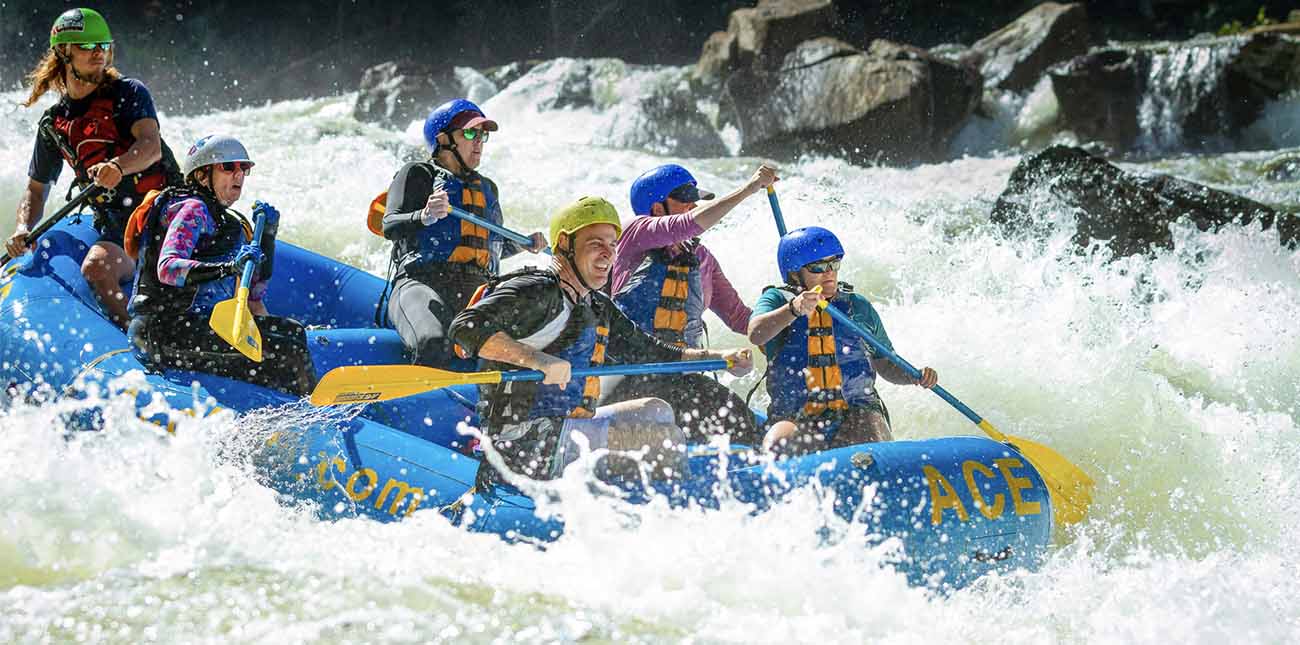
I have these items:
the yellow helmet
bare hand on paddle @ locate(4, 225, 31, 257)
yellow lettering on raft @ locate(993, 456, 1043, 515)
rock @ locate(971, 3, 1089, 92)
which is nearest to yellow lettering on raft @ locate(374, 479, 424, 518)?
the yellow helmet

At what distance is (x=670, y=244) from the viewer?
4484 millimetres

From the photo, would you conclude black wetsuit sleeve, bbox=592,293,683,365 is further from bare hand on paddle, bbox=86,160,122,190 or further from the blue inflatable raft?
bare hand on paddle, bbox=86,160,122,190

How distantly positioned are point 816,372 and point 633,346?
0.66m

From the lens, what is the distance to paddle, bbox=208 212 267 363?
393cm

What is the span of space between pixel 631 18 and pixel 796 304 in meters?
17.5

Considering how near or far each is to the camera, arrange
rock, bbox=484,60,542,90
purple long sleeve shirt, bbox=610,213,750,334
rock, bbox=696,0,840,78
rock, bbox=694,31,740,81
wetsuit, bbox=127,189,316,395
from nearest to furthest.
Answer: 1. wetsuit, bbox=127,189,316,395
2. purple long sleeve shirt, bbox=610,213,750,334
3. rock, bbox=696,0,840,78
4. rock, bbox=694,31,740,81
5. rock, bbox=484,60,542,90

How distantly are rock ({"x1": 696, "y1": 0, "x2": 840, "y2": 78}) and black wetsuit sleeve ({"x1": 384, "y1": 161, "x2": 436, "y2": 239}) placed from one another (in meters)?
10.5

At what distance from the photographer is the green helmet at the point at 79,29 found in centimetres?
473

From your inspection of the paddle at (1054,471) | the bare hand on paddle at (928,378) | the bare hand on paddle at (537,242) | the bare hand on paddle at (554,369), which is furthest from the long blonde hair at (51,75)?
the bare hand on paddle at (928,378)

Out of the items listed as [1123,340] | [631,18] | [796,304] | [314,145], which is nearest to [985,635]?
[796,304]

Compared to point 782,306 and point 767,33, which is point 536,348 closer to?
point 782,306

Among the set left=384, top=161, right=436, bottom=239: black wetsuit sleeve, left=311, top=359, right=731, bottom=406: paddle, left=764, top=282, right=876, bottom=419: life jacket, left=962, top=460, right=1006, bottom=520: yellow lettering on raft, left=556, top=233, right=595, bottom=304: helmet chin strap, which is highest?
left=384, top=161, right=436, bottom=239: black wetsuit sleeve

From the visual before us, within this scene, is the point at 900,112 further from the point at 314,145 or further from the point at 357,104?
the point at 357,104

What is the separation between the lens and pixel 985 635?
3.46 metres
